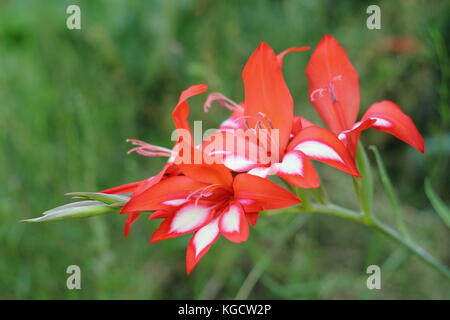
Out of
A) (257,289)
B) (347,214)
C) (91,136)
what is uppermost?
(91,136)

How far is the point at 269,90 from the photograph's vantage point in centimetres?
50

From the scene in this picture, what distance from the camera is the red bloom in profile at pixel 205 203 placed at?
43 cm

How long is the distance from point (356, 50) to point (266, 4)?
0.27 meters

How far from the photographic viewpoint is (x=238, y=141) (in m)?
0.50

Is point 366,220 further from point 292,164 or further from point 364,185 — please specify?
point 292,164

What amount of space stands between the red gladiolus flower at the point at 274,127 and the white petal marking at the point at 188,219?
0.16 feet

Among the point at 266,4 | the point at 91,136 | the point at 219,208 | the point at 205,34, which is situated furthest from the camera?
the point at 266,4

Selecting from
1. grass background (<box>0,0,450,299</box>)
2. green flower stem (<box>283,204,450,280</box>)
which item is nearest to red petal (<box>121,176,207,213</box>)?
green flower stem (<box>283,204,450,280</box>)

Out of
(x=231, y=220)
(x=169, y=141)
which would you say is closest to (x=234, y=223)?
(x=231, y=220)

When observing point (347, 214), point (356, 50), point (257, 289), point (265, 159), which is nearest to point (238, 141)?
point (265, 159)

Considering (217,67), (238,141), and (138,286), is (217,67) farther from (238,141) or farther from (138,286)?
(238,141)

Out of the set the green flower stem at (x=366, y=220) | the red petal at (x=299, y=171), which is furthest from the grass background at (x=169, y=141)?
the red petal at (x=299, y=171)

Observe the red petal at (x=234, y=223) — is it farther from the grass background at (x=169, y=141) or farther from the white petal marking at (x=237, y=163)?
the grass background at (x=169, y=141)

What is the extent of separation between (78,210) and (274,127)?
0.19 m
